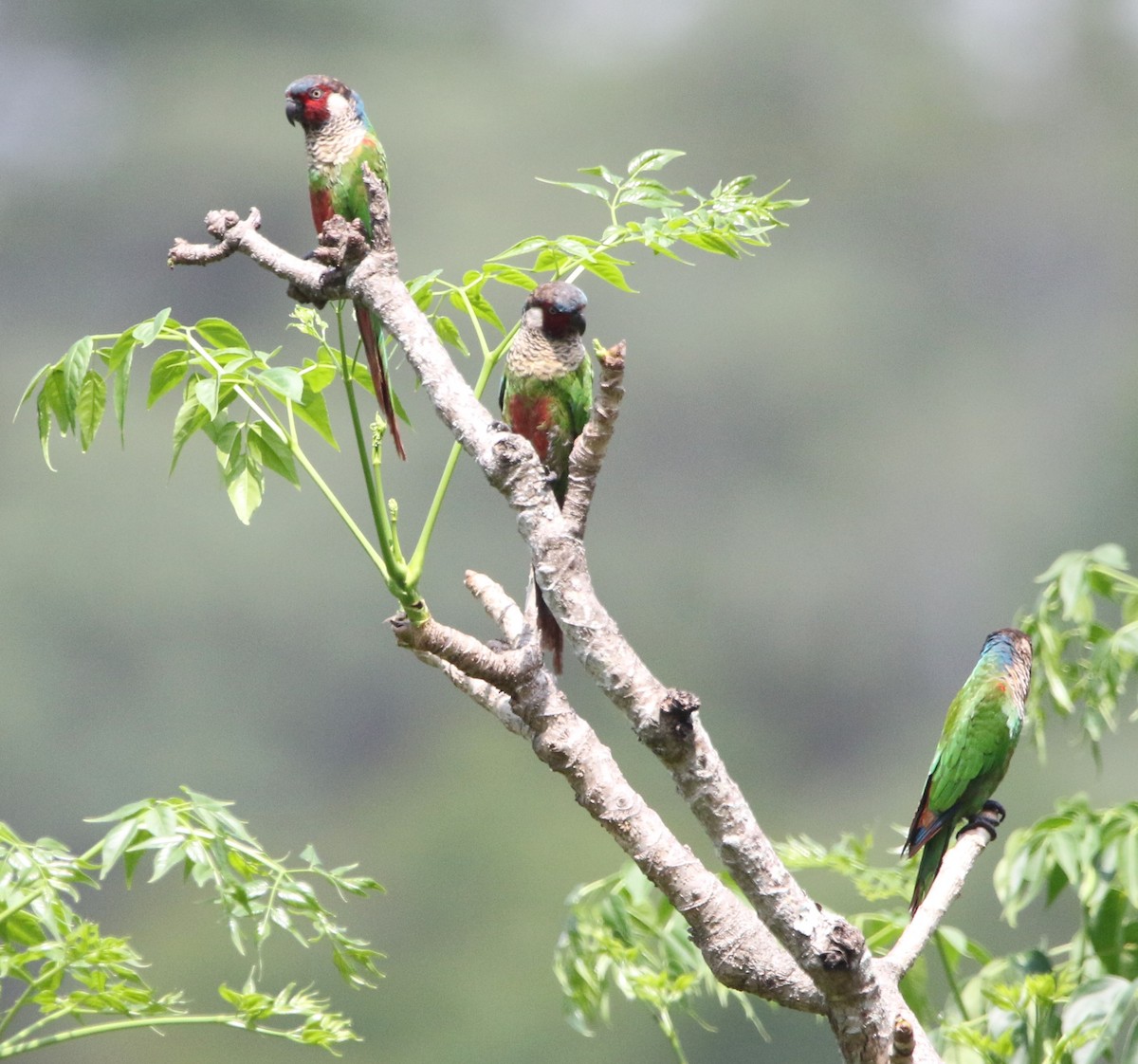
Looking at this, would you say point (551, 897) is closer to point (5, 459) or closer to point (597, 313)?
point (597, 313)

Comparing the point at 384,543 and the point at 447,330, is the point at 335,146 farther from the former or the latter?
the point at 384,543

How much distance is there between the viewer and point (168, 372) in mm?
1018

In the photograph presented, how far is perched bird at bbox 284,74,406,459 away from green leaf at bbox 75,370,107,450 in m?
0.42

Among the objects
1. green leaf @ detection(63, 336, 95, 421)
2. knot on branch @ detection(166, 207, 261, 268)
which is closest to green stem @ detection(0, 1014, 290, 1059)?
green leaf @ detection(63, 336, 95, 421)

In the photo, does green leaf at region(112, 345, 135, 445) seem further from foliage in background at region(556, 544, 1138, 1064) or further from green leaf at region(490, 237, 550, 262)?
foliage in background at region(556, 544, 1138, 1064)

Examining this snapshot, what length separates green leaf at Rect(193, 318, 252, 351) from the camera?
3.25ft

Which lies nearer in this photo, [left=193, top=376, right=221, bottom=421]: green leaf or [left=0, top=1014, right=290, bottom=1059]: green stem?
[left=193, top=376, right=221, bottom=421]: green leaf

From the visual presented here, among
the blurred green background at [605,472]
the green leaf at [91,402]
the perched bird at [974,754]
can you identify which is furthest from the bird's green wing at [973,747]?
the blurred green background at [605,472]

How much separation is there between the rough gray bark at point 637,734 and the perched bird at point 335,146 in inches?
19.0

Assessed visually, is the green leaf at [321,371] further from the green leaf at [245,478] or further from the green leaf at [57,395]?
the green leaf at [57,395]

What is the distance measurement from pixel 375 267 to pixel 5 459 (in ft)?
19.0

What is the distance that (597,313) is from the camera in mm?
6547

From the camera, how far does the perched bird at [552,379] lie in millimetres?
1390

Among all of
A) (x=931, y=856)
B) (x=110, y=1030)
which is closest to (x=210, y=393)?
(x=110, y=1030)
